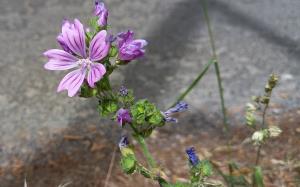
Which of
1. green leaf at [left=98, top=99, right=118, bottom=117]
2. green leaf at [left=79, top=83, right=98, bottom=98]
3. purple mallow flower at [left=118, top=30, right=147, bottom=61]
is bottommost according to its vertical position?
green leaf at [left=98, top=99, right=118, bottom=117]

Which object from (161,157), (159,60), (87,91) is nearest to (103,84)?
(87,91)

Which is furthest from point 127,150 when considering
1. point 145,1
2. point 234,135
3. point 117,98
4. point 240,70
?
point 145,1

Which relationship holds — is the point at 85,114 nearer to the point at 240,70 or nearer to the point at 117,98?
the point at 240,70

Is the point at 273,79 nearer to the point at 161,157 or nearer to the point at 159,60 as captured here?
the point at 161,157

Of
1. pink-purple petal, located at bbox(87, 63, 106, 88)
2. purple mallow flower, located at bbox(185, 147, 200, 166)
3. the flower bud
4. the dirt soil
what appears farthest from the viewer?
the dirt soil

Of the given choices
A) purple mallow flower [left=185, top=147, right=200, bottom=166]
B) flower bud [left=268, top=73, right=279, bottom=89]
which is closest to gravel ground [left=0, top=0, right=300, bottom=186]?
flower bud [left=268, top=73, right=279, bottom=89]

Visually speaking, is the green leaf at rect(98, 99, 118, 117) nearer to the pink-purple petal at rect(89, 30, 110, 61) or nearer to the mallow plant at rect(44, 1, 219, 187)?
the mallow plant at rect(44, 1, 219, 187)

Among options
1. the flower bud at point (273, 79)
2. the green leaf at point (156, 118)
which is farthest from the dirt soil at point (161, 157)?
the green leaf at point (156, 118)
